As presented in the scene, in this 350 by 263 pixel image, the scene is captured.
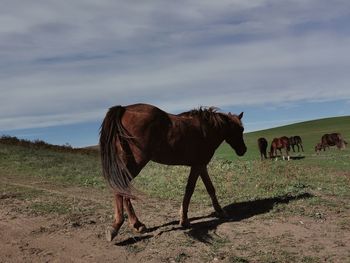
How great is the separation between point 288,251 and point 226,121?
3089 millimetres

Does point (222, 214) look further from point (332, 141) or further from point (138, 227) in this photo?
point (332, 141)

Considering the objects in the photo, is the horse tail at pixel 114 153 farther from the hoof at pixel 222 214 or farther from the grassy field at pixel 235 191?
the hoof at pixel 222 214

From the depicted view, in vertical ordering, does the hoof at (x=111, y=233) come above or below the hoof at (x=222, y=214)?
above

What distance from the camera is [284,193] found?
10.8 metres

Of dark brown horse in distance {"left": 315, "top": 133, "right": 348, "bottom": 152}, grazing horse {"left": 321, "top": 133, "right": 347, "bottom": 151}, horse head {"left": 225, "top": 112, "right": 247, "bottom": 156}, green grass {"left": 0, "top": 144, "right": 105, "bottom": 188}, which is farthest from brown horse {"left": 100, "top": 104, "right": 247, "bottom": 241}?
grazing horse {"left": 321, "top": 133, "right": 347, "bottom": 151}

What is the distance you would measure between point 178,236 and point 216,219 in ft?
4.32

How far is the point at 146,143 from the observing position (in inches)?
314

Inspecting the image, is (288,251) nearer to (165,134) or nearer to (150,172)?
(165,134)

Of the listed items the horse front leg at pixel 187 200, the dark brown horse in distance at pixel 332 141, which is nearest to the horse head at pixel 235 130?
the horse front leg at pixel 187 200

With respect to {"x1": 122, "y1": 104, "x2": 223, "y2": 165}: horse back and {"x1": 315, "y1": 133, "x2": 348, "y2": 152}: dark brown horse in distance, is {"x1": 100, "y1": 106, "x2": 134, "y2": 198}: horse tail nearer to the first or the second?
{"x1": 122, "y1": 104, "x2": 223, "y2": 165}: horse back

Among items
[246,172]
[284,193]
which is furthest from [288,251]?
[246,172]

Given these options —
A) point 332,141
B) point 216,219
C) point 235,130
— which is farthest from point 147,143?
point 332,141

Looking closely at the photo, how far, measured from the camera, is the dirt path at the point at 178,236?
6.88 m

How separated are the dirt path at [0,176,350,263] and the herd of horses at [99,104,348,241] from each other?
39cm
